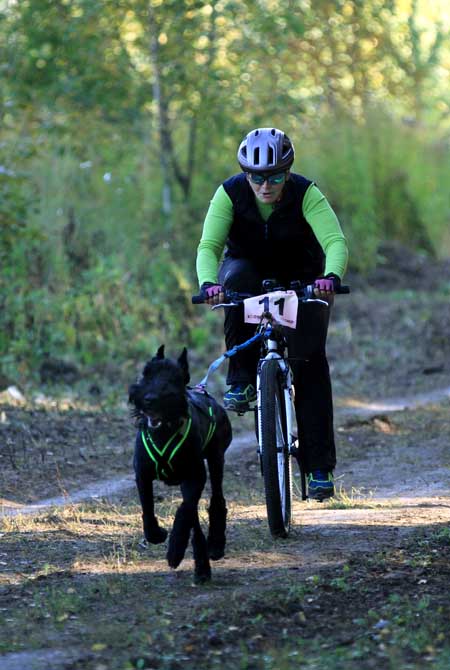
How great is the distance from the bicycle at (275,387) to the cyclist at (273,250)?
122 mm

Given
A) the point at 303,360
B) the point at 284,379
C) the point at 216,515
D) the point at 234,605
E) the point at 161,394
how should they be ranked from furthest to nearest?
the point at 303,360
the point at 284,379
the point at 216,515
the point at 161,394
the point at 234,605

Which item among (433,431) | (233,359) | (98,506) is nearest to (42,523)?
(98,506)

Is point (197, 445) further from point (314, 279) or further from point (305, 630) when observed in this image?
point (314, 279)

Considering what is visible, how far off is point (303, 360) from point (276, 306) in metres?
0.62

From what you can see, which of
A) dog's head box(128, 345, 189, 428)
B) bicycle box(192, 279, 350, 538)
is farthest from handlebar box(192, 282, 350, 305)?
dog's head box(128, 345, 189, 428)

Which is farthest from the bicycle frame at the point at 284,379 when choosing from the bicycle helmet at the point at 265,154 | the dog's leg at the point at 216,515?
the bicycle helmet at the point at 265,154

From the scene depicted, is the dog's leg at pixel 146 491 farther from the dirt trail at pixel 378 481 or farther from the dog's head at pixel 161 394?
the dirt trail at pixel 378 481

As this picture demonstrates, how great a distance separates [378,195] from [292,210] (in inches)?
579

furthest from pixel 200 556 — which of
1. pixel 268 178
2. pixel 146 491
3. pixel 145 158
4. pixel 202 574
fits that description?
pixel 145 158

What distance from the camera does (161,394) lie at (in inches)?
204

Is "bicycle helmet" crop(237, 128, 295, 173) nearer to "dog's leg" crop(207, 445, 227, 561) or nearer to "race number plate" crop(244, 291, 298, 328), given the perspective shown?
"race number plate" crop(244, 291, 298, 328)

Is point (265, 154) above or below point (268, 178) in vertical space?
above

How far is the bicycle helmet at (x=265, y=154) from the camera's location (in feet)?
21.0

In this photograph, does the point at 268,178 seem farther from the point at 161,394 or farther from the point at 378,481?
the point at 378,481
